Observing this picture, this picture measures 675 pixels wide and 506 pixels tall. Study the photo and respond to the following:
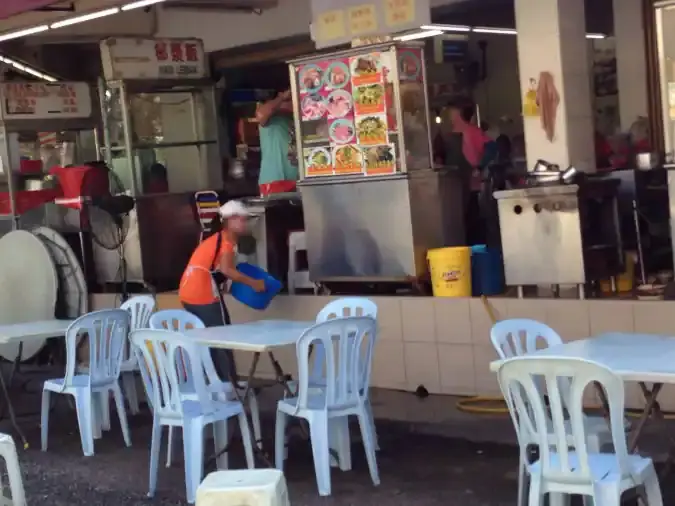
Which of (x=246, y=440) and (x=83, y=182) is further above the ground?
(x=83, y=182)

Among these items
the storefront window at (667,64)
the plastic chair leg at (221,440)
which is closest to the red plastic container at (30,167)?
the plastic chair leg at (221,440)

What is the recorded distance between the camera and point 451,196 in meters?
8.41

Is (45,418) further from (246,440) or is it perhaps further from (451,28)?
(451,28)

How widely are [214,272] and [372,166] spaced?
1.67 m

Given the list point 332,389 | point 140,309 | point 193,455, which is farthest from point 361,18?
point 193,455

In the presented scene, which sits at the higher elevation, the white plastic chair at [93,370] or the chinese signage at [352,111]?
the chinese signage at [352,111]

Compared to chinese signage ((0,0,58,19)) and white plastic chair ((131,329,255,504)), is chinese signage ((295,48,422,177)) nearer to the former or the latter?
chinese signage ((0,0,58,19))

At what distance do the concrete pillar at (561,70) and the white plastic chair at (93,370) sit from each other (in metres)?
3.41

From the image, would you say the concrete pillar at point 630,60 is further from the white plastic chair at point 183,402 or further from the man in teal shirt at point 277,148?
the white plastic chair at point 183,402

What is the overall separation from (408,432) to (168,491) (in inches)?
70.1

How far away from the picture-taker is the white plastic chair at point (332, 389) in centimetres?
582

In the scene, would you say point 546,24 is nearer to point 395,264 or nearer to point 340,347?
point 395,264

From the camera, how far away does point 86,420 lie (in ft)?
23.8

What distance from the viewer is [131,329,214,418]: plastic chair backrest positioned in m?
5.97
